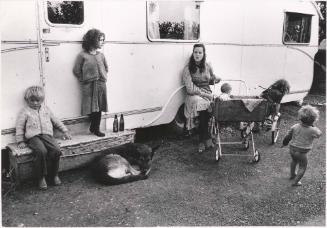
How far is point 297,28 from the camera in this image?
27.3ft

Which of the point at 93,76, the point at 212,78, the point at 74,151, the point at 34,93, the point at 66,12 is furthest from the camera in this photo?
the point at 212,78

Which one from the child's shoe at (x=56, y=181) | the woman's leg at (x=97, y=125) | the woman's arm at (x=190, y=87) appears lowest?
the child's shoe at (x=56, y=181)

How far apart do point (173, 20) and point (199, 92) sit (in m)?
1.22

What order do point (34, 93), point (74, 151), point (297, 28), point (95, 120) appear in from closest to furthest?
point (34, 93)
point (74, 151)
point (95, 120)
point (297, 28)

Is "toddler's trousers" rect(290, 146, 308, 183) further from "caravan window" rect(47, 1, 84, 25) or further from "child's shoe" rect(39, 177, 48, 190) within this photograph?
"caravan window" rect(47, 1, 84, 25)

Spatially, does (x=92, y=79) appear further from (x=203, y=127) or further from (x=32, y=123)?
(x=203, y=127)

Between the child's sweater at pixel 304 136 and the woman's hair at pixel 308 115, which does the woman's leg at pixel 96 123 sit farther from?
the woman's hair at pixel 308 115

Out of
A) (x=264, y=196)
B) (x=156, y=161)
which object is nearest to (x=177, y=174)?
(x=156, y=161)

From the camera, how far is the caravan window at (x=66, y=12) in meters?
4.62

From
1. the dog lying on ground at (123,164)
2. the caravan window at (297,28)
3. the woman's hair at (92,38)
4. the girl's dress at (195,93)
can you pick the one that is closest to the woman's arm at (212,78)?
the girl's dress at (195,93)

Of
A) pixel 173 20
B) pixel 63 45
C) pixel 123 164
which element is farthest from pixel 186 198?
pixel 173 20

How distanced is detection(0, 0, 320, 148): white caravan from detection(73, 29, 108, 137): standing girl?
0.10m

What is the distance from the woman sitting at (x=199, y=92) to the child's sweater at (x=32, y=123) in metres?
2.29

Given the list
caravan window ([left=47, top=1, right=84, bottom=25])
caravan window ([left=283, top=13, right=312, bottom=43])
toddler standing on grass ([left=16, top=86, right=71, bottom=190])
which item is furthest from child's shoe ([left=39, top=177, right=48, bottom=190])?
caravan window ([left=283, top=13, right=312, bottom=43])
